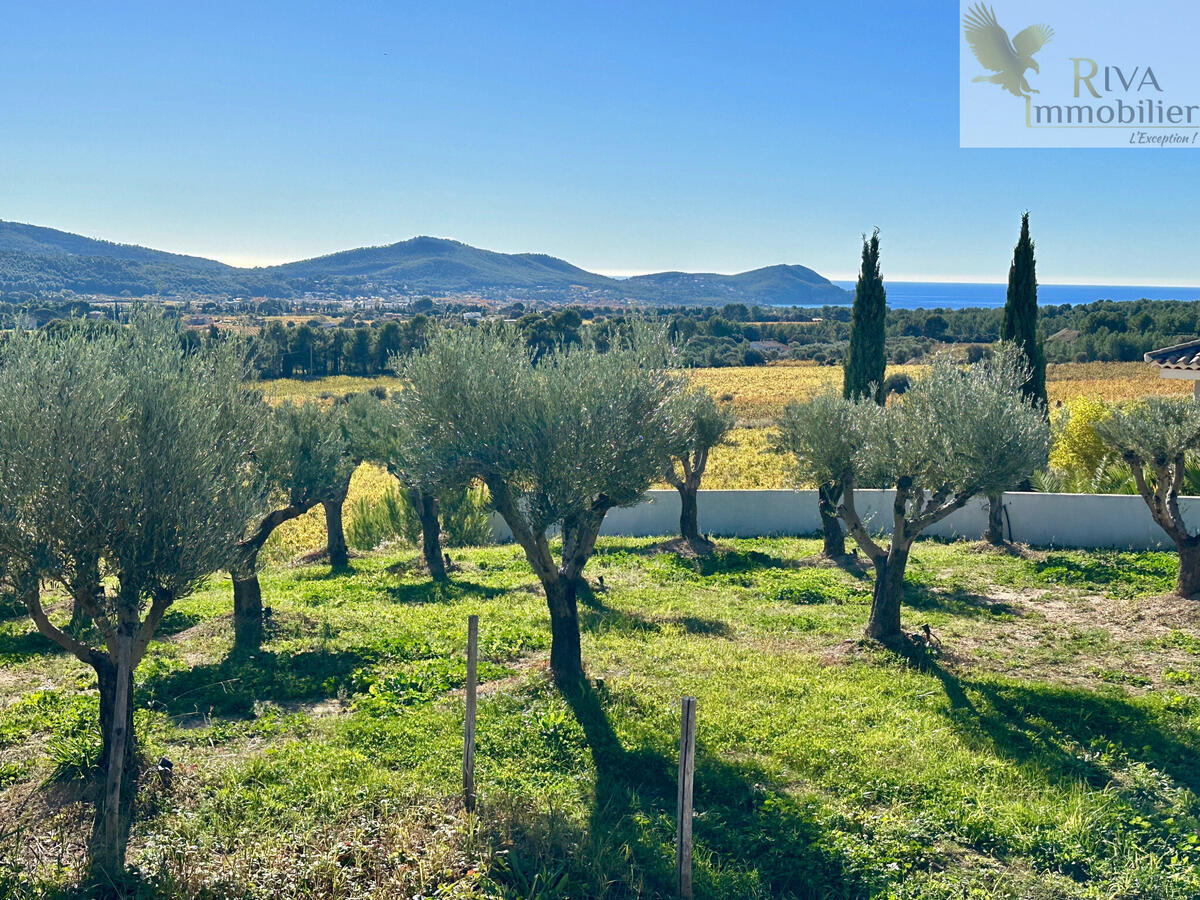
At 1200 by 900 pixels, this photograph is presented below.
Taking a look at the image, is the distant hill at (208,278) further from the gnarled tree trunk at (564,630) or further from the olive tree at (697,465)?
the olive tree at (697,465)

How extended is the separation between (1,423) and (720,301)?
189141mm

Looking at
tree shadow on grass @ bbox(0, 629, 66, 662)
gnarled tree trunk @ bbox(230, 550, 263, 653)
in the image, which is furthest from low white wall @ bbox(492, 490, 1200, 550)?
tree shadow on grass @ bbox(0, 629, 66, 662)

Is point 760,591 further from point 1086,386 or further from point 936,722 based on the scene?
point 1086,386

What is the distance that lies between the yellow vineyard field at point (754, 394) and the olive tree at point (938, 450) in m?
3.47

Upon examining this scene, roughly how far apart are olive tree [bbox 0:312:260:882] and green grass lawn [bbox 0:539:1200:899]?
33.6 inches

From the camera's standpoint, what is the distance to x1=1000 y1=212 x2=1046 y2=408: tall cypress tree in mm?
23359

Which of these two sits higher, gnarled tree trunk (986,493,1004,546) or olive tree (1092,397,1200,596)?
olive tree (1092,397,1200,596)

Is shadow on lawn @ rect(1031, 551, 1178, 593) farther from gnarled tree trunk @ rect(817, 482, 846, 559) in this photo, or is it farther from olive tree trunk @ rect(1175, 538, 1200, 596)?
gnarled tree trunk @ rect(817, 482, 846, 559)

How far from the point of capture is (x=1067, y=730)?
9398 millimetres

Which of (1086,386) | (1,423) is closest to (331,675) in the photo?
(1,423)

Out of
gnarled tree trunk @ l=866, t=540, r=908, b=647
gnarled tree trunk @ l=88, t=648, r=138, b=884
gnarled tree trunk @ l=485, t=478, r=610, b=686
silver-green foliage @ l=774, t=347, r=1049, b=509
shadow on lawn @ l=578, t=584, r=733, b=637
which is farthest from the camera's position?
shadow on lawn @ l=578, t=584, r=733, b=637

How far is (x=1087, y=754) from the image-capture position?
877cm

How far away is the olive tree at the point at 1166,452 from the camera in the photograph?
14539 mm

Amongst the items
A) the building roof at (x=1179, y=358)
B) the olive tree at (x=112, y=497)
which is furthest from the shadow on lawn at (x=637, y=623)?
the building roof at (x=1179, y=358)
